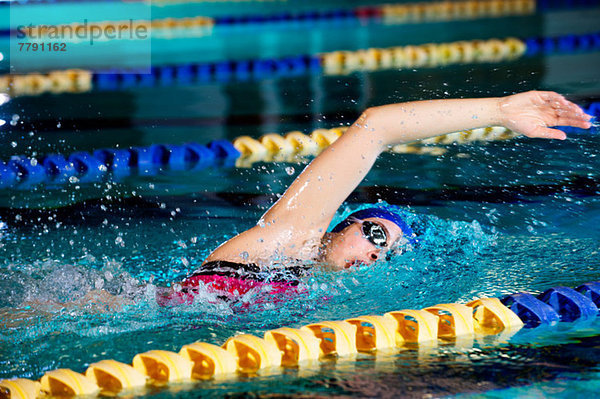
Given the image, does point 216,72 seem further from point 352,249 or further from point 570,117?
point 570,117

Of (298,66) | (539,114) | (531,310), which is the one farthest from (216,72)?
(531,310)

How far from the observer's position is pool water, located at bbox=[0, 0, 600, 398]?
2043mm

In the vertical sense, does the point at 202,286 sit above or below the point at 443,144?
below

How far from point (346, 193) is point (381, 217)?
18cm

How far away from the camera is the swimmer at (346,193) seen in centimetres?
238

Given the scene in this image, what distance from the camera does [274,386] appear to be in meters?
1.94

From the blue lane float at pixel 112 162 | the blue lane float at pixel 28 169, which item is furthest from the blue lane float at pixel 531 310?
the blue lane float at pixel 28 169

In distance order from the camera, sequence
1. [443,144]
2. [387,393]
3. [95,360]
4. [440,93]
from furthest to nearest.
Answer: [440,93] → [443,144] → [95,360] → [387,393]

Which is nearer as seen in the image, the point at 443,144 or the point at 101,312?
the point at 101,312

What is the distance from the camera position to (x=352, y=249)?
2.47 m

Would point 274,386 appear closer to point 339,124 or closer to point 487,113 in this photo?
point 487,113

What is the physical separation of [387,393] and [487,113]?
36.5 inches

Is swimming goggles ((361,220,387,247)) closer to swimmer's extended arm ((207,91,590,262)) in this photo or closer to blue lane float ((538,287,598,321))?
swimmer's extended arm ((207,91,590,262))

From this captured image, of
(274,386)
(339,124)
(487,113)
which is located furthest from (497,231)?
(339,124)
